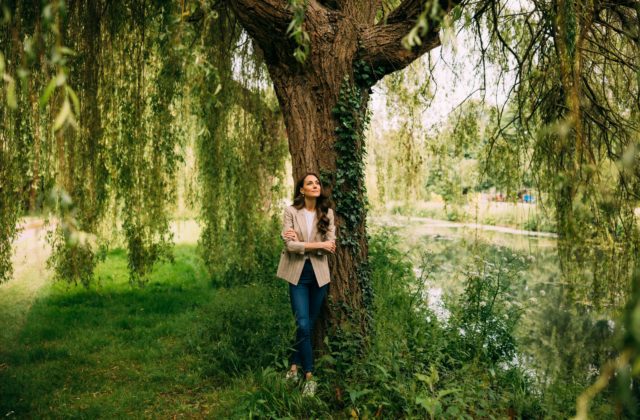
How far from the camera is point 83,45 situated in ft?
13.8

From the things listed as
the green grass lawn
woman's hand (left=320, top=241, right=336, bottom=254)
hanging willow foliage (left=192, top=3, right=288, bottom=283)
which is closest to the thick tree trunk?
woman's hand (left=320, top=241, right=336, bottom=254)

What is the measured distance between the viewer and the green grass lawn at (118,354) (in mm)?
3809

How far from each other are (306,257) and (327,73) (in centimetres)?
143

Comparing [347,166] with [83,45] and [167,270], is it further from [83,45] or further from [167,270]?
[167,270]

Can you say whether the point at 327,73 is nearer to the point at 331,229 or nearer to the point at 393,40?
the point at 393,40

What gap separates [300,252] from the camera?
11.8ft

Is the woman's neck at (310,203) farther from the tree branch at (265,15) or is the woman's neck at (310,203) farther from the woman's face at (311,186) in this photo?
the tree branch at (265,15)

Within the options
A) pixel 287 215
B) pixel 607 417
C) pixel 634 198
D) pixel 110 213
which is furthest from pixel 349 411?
pixel 110 213

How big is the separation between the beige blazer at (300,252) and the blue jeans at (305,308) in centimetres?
8

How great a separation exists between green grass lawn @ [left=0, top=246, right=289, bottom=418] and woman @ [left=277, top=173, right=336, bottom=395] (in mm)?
633

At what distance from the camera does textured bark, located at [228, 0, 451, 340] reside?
373cm

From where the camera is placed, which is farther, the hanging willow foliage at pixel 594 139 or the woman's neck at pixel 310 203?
the woman's neck at pixel 310 203

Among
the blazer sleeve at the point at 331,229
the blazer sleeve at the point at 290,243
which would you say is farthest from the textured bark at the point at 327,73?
the blazer sleeve at the point at 290,243

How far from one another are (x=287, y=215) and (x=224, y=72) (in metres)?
2.10
